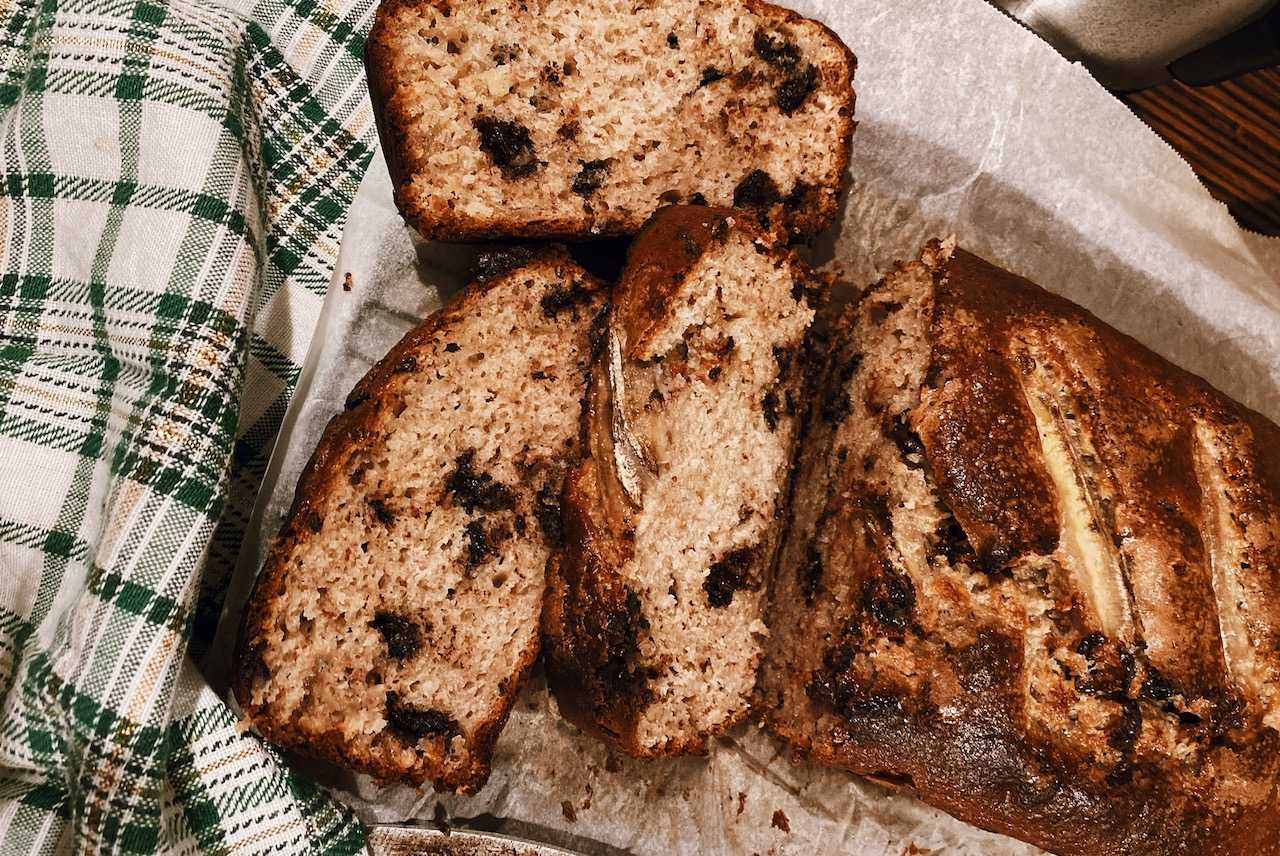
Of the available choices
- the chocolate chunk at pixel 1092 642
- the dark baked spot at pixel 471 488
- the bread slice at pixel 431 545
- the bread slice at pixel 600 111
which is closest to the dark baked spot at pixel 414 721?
the bread slice at pixel 431 545

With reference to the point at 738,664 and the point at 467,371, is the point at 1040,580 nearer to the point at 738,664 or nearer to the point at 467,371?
the point at 738,664

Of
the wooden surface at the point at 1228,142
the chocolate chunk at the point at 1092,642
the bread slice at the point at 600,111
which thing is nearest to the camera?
the chocolate chunk at the point at 1092,642

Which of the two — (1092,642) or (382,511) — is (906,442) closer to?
(1092,642)

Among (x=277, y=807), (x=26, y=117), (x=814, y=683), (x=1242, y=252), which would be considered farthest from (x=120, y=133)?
(x=1242, y=252)

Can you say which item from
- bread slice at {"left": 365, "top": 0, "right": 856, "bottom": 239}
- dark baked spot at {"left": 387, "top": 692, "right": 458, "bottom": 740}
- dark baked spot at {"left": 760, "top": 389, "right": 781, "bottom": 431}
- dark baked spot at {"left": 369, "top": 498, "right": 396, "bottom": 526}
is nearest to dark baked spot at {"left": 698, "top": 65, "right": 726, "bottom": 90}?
bread slice at {"left": 365, "top": 0, "right": 856, "bottom": 239}

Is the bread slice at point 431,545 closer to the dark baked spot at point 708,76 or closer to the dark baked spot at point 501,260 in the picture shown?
the dark baked spot at point 501,260

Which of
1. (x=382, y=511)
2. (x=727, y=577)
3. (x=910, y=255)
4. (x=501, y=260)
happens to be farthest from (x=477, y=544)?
(x=910, y=255)

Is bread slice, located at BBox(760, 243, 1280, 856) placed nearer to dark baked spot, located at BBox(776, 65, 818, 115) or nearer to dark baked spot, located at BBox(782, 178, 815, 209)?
dark baked spot, located at BBox(782, 178, 815, 209)
